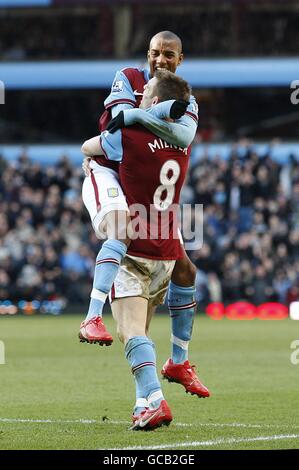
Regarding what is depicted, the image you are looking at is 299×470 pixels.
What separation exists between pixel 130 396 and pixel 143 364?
2639 mm

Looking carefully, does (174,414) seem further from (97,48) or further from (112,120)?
(97,48)

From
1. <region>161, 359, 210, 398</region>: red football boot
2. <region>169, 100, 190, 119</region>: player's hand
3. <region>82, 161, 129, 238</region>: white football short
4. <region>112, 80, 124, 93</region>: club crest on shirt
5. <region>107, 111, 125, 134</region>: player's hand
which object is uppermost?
<region>112, 80, 124, 93</region>: club crest on shirt

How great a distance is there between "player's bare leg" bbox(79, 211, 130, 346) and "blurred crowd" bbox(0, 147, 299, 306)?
17.5m

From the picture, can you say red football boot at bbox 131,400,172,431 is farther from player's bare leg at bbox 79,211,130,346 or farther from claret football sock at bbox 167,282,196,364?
claret football sock at bbox 167,282,196,364

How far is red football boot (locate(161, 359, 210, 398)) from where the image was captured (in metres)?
9.48

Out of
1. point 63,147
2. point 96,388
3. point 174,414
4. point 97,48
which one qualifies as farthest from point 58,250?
point 174,414

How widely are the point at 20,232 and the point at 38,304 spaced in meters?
2.08

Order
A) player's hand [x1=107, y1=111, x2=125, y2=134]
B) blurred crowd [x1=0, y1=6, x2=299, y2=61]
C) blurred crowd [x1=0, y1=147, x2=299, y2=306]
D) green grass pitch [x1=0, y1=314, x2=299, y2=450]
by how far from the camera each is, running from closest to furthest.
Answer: green grass pitch [x1=0, y1=314, x2=299, y2=450]
player's hand [x1=107, y1=111, x2=125, y2=134]
blurred crowd [x1=0, y1=147, x2=299, y2=306]
blurred crowd [x1=0, y1=6, x2=299, y2=61]

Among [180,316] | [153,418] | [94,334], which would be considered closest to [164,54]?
[180,316]

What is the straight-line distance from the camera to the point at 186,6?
3372cm

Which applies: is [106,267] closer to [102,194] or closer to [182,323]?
[102,194]

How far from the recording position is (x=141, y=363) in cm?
860

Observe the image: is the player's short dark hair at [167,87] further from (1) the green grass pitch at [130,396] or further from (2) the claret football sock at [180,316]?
(1) the green grass pitch at [130,396]

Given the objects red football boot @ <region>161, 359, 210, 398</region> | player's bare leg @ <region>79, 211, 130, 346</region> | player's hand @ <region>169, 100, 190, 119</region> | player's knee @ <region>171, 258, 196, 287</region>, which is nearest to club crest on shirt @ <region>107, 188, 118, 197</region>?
player's bare leg @ <region>79, 211, 130, 346</region>
